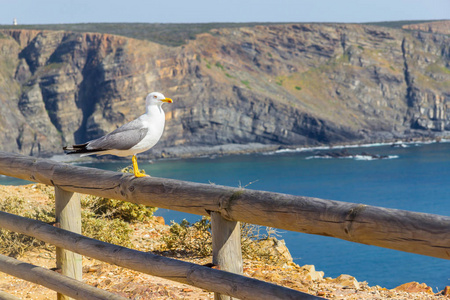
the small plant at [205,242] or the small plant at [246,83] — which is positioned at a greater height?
the small plant at [246,83]

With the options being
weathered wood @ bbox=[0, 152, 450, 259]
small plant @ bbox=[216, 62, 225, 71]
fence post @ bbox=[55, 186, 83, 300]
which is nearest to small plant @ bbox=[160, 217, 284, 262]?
fence post @ bbox=[55, 186, 83, 300]

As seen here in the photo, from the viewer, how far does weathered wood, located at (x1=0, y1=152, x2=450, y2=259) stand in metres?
2.08

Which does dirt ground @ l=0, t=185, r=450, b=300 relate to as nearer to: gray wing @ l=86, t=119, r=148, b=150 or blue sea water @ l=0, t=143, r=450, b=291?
gray wing @ l=86, t=119, r=148, b=150

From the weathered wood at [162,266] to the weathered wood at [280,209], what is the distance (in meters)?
0.31

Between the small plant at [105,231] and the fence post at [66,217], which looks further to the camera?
the small plant at [105,231]

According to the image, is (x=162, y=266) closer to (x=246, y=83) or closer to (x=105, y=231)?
(x=105, y=231)

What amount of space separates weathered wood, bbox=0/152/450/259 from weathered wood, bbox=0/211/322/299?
308mm

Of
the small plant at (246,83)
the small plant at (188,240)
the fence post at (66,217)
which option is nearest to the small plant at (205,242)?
the small plant at (188,240)

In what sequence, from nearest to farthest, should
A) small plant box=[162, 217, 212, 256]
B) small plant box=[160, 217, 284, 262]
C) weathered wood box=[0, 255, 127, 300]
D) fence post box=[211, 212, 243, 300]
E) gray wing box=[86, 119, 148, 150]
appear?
fence post box=[211, 212, 243, 300] < weathered wood box=[0, 255, 127, 300] < gray wing box=[86, 119, 148, 150] < small plant box=[160, 217, 284, 262] < small plant box=[162, 217, 212, 256]

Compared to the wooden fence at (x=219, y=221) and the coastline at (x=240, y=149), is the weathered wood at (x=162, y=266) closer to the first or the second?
the wooden fence at (x=219, y=221)

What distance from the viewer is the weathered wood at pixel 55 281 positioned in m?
3.48

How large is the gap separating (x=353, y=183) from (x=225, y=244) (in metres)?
86.1

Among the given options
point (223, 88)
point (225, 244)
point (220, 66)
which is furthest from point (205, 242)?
point (220, 66)

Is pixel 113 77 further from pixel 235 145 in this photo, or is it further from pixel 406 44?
pixel 406 44
